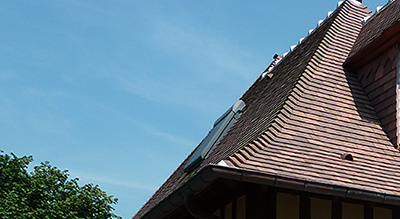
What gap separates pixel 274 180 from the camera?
6879mm

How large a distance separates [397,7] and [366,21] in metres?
1.28

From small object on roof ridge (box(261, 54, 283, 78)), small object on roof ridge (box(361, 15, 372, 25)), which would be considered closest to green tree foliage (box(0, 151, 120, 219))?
small object on roof ridge (box(261, 54, 283, 78))

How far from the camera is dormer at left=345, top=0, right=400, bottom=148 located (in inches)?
349

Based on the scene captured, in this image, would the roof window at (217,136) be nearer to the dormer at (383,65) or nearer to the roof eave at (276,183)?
the dormer at (383,65)

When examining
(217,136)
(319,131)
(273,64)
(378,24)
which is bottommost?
(319,131)

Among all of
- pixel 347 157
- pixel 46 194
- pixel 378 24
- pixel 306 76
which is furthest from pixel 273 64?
pixel 46 194

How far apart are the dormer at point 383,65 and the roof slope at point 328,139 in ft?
0.42

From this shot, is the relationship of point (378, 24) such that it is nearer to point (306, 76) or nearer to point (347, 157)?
point (306, 76)

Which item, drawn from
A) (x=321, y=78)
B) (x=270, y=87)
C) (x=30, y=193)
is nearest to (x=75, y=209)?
(x=30, y=193)

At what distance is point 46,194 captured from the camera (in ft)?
78.3

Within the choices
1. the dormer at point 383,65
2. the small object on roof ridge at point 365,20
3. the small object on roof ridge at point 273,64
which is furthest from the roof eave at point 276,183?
the small object on roof ridge at point 273,64

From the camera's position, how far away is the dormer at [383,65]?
8.86 m

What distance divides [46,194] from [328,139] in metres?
17.5

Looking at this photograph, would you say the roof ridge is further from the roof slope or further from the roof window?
the roof window
